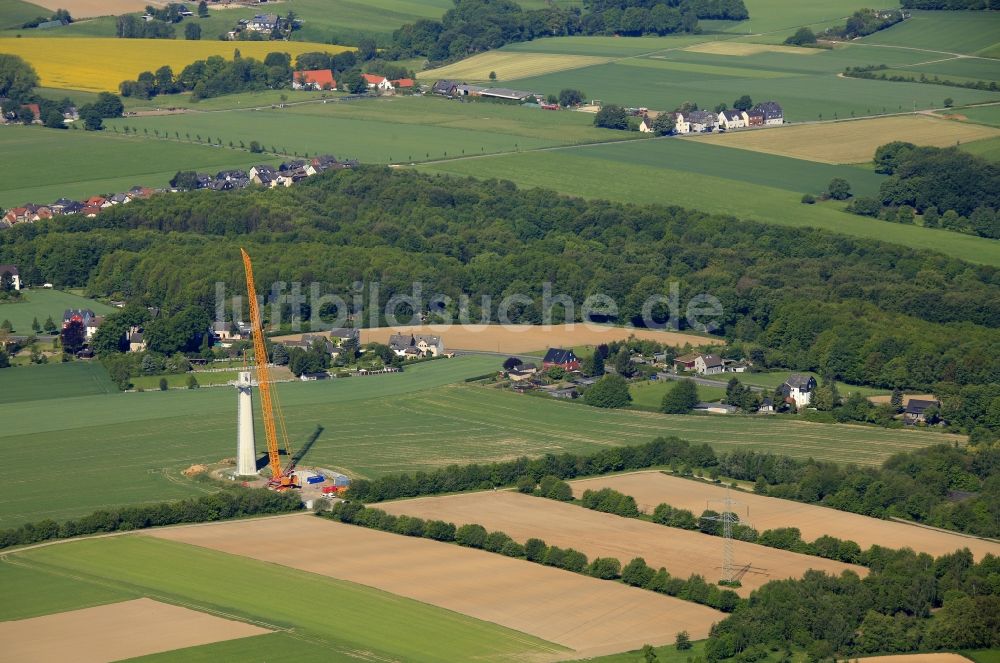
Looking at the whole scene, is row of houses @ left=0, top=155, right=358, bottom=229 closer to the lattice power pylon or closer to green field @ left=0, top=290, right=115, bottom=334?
green field @ left=0, top=290, right=115, bottom=334

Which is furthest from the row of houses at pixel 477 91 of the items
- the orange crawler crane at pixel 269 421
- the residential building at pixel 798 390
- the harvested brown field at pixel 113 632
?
the harvested brown field at pixel 113 632

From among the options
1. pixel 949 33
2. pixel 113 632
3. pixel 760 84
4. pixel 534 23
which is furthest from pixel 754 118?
pixel 113 632

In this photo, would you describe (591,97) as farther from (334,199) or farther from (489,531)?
(489,531)

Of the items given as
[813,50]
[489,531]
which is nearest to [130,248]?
[489,531]

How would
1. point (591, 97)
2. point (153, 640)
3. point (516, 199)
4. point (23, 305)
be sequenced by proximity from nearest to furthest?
1. point (153, 640)
2. point (23, 305)
3. point (516, 199)
4. point (591, 97)

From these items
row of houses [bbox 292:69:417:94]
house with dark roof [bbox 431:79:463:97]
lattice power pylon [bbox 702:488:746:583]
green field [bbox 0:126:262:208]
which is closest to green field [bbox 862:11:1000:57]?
house with dark roof [bbox 431:79:463:97]

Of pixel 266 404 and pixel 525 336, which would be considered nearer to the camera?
pixel 266 404

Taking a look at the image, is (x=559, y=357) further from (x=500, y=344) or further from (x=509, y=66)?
(x=509, y=66)
